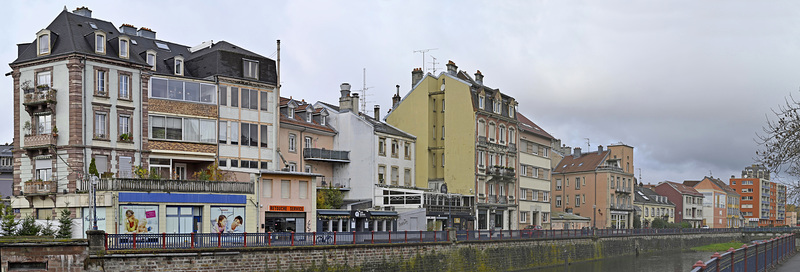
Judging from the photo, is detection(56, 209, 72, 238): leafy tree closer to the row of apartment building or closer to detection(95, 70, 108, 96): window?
the row of apartment building

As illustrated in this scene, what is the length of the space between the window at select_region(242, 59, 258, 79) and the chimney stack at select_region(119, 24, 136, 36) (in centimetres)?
797

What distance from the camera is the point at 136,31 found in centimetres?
5575

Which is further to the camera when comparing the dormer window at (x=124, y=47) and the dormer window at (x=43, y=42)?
the dormer window at (x=124, y=47)

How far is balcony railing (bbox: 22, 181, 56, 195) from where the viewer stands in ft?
150

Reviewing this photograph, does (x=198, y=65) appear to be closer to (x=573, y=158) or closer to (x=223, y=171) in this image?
(x=223, y=171)

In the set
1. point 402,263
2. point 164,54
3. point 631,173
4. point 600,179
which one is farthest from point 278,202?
point 631,173

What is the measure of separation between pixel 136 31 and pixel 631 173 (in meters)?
73.1

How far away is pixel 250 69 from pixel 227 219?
12.8m

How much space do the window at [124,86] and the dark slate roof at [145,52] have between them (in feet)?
3.44

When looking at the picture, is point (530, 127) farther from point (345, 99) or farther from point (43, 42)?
point (43, 42)

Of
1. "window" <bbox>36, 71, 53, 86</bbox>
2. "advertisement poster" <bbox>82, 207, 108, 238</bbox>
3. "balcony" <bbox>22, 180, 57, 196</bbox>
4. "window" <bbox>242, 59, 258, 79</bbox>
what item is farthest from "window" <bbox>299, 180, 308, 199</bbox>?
"window" <bbox>36, 71, 53, 86</bbox>

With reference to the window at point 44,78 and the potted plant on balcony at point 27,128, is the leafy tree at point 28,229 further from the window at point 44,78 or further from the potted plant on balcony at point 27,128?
the window at point 44,78

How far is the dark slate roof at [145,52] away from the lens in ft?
155

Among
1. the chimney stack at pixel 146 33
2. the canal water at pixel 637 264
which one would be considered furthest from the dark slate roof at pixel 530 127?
the chimney stack at pixel 146 33
